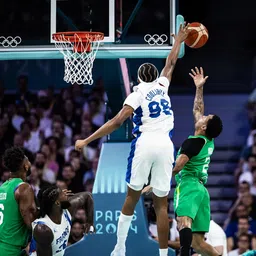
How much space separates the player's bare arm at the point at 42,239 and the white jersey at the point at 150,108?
1322mm

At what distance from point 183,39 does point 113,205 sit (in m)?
2.77

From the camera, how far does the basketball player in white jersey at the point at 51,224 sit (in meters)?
7.85

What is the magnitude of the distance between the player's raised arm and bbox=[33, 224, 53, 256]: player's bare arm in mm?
2003

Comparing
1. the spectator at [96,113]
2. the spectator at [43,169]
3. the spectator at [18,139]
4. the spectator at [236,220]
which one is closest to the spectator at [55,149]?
the spectator at [43,169]

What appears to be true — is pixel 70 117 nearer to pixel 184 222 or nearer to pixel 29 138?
pixel 29 138

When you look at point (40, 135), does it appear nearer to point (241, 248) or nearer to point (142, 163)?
point (241, 248)

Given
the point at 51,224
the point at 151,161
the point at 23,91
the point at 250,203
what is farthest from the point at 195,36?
the point at 23,91

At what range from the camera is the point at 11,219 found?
8.12 m

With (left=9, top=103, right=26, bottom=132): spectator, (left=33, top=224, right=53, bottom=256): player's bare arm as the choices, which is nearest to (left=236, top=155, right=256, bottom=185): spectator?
(left=9, top=103, right=26, bottom=132): spectator

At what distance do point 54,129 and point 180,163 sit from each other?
234 inches

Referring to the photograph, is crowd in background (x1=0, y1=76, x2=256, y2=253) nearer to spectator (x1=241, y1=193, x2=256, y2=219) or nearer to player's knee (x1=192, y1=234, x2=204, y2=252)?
spectator (x1=241, y1=193, x2=256, y2=219)

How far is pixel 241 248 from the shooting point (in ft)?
41.0

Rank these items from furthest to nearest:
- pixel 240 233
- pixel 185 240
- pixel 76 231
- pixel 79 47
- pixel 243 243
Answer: pixel 240 233 → pixel 243 243 → pixel 76 231 → pixel 79 47 → pixel 185 240

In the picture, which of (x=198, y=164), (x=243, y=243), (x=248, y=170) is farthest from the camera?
(x=248, y=170)
